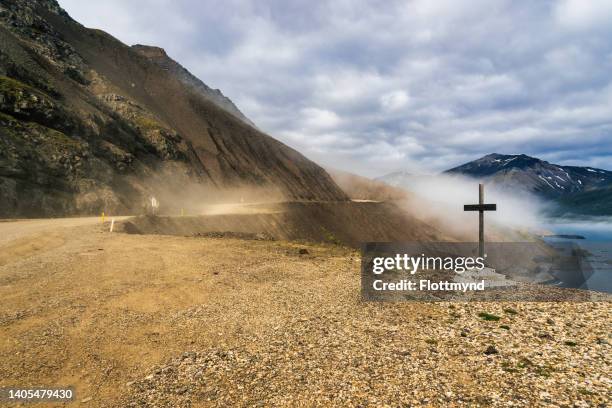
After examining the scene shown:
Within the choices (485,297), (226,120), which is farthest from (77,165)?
(226,120)

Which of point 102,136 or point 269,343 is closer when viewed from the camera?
point 269,343

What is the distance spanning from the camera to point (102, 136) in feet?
172

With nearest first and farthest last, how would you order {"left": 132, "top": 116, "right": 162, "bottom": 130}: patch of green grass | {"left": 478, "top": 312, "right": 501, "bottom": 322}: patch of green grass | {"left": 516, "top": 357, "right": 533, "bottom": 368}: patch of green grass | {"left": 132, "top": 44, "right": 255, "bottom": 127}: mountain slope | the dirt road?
the dirt road < {"left": 516, "top": 357, "right": 533, "bottom": 368}: patch of green grass < {"left": 478, "top": 312, "right": 501, "bottom": 322}: patch of green grass < {"left": 132, "top": 116, "right": 162, "bottom": 130}: patch of green grass < {"left": 132, "top": 44, "right": 255, "bottom": 127}: mountain slope

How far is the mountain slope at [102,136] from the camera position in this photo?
39.0 metres

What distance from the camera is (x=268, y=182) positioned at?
294 feet

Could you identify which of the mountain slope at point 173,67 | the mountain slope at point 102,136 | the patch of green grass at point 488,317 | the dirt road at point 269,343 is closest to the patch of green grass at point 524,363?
the dirt road at point 269,343

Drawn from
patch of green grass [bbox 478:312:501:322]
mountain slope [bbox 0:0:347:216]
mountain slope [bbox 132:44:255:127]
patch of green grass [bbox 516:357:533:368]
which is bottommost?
patch of green grass [bbox 516:357:533:368]

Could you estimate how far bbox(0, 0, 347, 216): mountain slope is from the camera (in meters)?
39.0

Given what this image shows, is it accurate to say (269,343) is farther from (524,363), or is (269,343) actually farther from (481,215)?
(481,215)

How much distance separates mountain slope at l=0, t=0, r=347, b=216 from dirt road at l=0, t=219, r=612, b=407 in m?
28.5

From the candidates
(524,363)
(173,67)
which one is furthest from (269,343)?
(173,67)

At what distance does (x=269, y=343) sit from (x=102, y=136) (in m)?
53.2

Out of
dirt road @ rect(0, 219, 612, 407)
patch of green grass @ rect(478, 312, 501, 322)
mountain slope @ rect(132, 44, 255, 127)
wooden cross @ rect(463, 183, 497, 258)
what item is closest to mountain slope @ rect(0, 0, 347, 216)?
dirt road @ rect(0, 219, 612, 407)

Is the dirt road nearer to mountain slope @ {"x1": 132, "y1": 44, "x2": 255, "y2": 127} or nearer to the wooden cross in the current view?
the wooden cross
